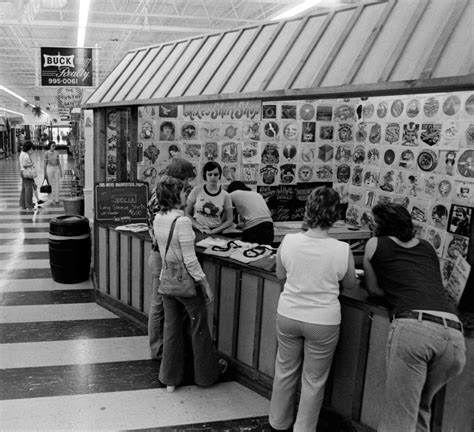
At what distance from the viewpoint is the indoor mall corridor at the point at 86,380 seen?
3750 mm

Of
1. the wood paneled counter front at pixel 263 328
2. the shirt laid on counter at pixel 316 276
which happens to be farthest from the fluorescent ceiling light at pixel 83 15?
the shirt laid on counter at pixel 316 276

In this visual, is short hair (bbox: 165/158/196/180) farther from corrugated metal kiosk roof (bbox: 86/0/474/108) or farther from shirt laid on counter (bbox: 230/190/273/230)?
shirt laid on counter (bbox: 230/190/273/230)

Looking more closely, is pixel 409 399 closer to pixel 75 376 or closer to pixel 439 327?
pixel 439 327

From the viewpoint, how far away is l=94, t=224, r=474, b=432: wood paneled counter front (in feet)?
10.2

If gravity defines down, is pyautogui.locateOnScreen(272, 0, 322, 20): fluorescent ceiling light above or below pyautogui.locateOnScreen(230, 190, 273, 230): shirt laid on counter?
above

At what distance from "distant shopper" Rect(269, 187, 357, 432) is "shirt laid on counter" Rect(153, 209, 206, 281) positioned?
80 cm

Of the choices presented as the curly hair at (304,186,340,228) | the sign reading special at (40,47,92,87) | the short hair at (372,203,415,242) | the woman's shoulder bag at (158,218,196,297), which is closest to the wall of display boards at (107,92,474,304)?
the woman's shoulder bag at (158,218,196,297)

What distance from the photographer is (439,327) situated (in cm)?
279

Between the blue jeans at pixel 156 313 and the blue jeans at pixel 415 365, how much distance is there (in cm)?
207

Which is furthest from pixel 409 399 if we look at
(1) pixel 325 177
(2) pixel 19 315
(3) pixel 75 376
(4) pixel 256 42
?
(1) pixel 325 177

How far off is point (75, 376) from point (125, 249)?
5.54 feet

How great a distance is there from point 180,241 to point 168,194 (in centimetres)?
36

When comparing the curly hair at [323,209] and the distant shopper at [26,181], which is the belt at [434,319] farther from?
the distant shopper at [26,181]

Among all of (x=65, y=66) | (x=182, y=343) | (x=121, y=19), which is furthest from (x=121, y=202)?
(x=121, y=19)
